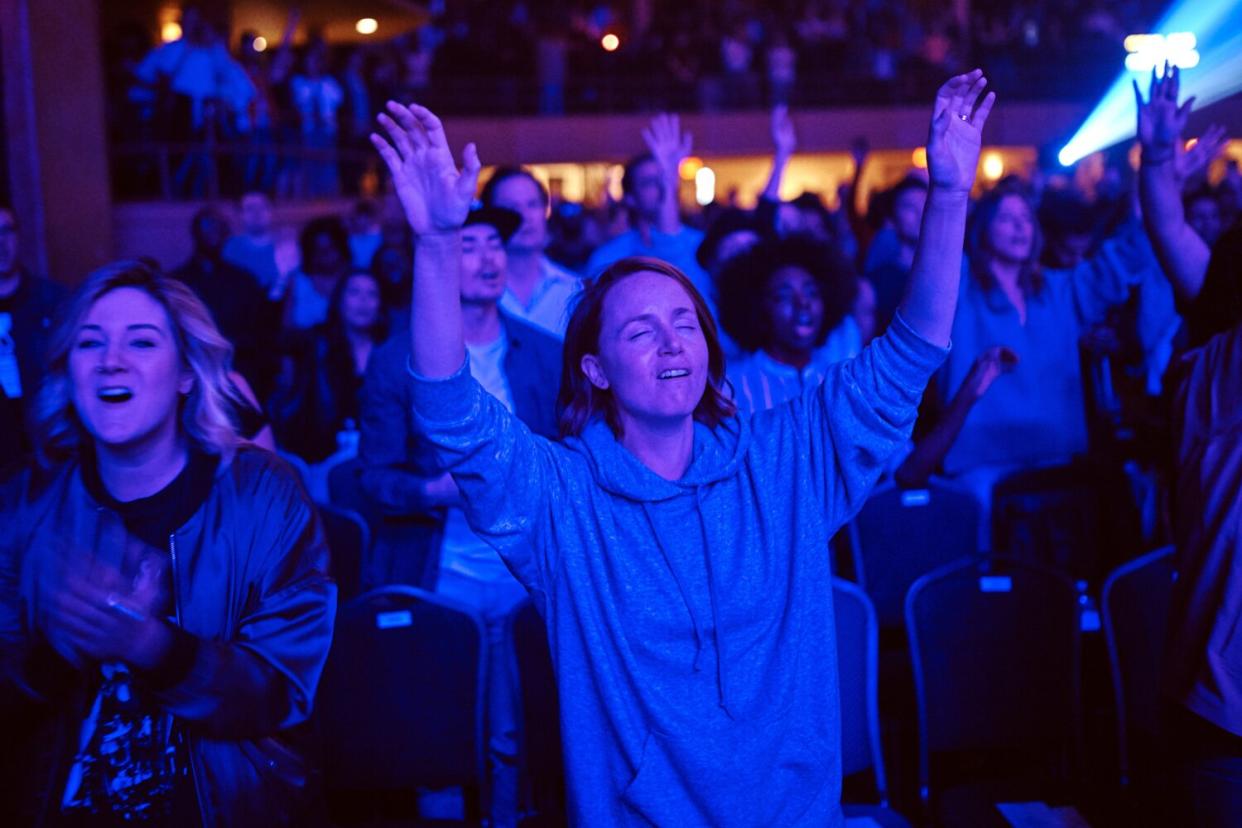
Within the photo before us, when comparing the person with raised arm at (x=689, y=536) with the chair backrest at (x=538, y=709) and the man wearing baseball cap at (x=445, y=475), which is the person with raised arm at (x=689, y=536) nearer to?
the chair backrest at (x=538, y=709)

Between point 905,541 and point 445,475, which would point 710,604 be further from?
point 905,541

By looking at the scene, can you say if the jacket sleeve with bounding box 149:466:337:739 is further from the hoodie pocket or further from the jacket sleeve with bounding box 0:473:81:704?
the hoodie pocket

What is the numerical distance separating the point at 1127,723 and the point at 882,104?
17.4 metres

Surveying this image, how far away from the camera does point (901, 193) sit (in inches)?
237

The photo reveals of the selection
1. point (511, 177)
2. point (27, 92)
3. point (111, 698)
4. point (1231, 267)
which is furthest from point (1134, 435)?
point (27, 92)


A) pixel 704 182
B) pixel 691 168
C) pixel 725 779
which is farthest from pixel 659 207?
pixel 704 182

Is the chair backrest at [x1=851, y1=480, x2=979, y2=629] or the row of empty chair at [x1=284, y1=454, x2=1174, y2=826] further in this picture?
the chair backrest at [x1=851, y1=480, x2=979, y2=629]

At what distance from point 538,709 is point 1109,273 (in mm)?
2553

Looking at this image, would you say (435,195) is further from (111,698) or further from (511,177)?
(511,177)

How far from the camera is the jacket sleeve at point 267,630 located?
1.93 metres

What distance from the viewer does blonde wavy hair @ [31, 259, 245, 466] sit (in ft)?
7.29

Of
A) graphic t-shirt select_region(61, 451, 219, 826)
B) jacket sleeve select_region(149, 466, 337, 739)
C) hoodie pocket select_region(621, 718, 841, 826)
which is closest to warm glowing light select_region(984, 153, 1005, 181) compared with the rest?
jacket sleeve select_region(149, 466, 337, 739)

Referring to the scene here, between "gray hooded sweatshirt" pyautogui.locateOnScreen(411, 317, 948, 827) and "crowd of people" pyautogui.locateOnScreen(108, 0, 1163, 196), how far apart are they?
36.9ft

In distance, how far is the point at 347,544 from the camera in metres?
3.97
